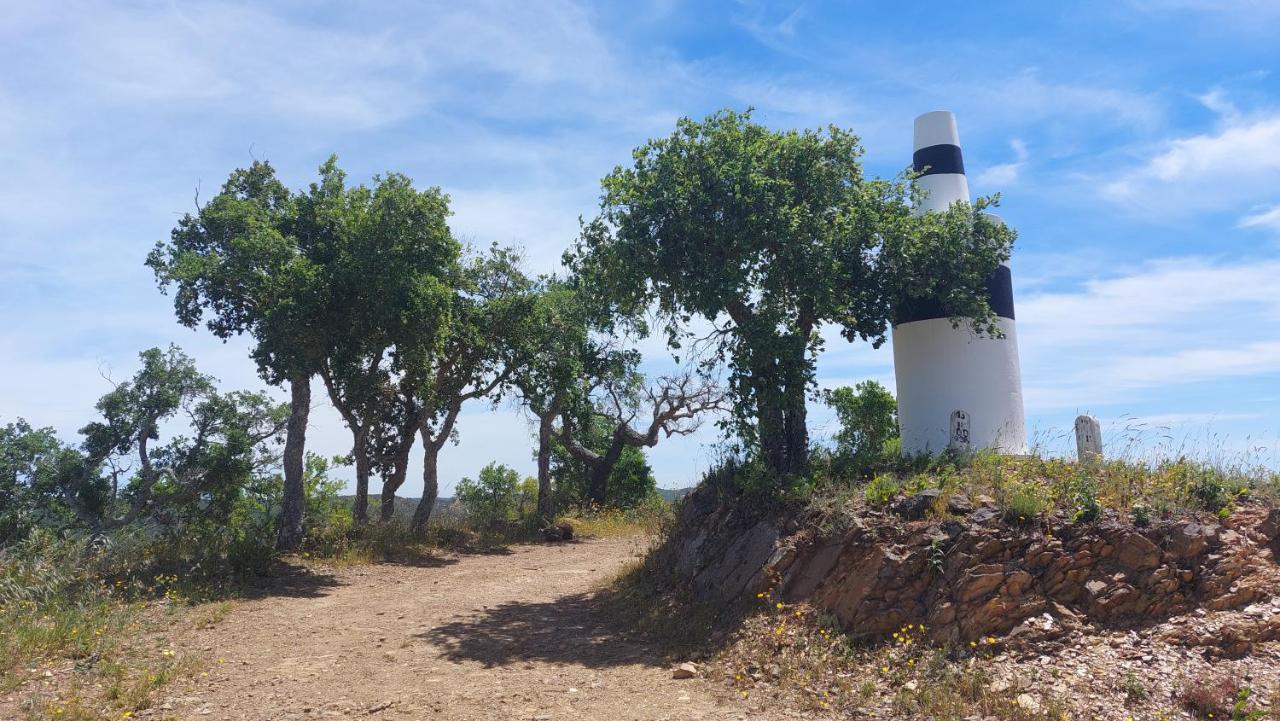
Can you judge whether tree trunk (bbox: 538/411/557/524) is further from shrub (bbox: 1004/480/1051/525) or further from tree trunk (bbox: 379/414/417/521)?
shrub (bbox: 1004/480/1051/525)

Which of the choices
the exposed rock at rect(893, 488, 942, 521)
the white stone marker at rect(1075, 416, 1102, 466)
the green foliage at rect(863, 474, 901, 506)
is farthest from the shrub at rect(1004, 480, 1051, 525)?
the white stone marker at rect(1075, 416, 1102, 466)

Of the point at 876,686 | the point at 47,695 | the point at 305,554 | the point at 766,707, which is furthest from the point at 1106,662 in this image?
the point at 305,554

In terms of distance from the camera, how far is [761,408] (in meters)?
10.2

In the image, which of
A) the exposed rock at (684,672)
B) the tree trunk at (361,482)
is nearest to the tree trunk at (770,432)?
the exposed rock at (684,672)

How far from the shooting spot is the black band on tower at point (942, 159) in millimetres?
12258

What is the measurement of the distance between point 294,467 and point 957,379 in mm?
11232

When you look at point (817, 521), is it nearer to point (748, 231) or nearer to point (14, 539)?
point (748, 231)

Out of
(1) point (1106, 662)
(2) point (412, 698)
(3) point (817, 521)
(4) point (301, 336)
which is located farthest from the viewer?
(4) point (301, 336)

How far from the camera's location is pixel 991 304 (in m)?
11.3

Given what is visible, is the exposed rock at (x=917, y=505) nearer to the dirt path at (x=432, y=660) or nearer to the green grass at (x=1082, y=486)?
the green grass at (x=1082, y=486)

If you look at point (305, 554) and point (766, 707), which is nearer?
point (766, 707)

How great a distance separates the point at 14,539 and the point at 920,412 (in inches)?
652

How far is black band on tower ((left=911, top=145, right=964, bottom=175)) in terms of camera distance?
12258 mm

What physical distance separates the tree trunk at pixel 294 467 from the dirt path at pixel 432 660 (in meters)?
1.85
